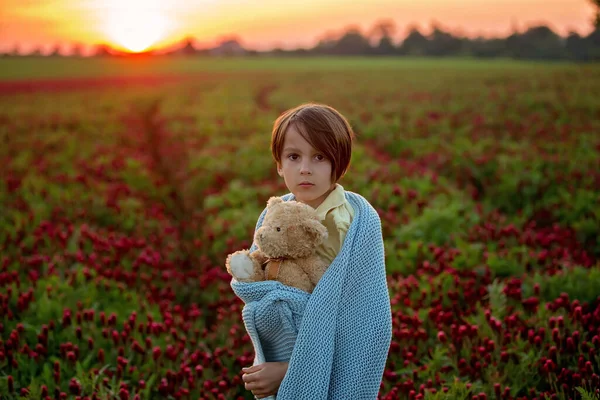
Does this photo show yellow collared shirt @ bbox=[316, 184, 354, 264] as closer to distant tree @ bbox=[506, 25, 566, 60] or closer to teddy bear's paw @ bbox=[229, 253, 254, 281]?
teddy bear's paw @ bbox=[229, 253, 254, 281]

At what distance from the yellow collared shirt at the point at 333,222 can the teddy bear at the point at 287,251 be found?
0.06 m

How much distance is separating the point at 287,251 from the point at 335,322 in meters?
0.39

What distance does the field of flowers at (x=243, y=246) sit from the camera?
3.57 metres

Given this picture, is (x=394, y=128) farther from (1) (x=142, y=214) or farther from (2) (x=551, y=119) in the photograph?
(1) (x=142, y=214)

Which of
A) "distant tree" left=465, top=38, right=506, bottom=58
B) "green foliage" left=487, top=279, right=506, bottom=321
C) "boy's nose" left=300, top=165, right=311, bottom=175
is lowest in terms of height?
"green foliage" left=487, top=279, right=506, bottom=321

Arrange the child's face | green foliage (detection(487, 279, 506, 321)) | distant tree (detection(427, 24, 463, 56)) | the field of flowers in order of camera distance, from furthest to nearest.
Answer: distant tree (detection(427, 24, 463, 56)) < green foliage (detection(487, 279, 506, 321)) < the field of flowers < the child's face

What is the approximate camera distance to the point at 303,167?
2266 millimetres

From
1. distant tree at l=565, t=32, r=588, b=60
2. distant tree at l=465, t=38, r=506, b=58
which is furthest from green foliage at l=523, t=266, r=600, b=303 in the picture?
distant tree at l=465, t=38, r=506, b=58

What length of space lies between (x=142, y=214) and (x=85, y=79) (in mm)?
37324

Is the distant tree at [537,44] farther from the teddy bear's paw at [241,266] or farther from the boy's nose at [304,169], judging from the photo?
the teddy bear's paw at [241,266]

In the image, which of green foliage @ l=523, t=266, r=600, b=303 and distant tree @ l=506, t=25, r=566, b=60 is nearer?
green foliage @ l=523, t=266, r=600, b=303

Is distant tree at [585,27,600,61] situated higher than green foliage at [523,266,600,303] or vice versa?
distant tree at [585,27,600,61]

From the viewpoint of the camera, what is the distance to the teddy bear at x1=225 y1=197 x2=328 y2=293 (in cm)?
218

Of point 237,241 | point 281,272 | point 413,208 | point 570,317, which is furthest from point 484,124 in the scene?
point 281,272
